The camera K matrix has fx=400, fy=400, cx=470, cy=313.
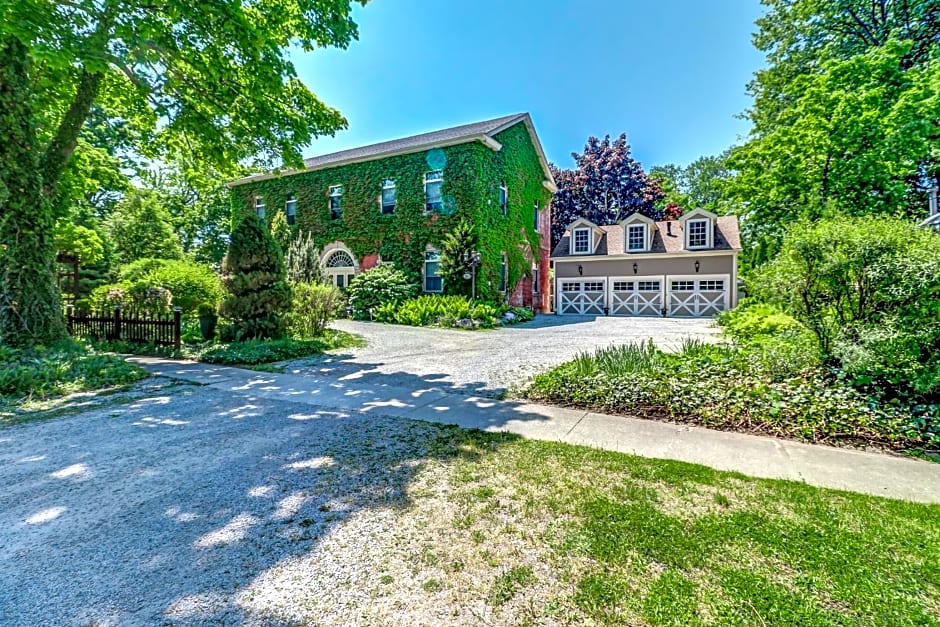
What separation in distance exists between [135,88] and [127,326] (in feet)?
19.1

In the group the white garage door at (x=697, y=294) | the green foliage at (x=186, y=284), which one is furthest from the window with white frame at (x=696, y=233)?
the green foliage at (x=186, y=284)

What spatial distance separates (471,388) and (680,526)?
3.77 m

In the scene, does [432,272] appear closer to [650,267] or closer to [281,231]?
[281,231]

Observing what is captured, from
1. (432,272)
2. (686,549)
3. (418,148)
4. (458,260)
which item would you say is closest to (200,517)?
(686,549)

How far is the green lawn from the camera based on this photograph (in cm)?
179

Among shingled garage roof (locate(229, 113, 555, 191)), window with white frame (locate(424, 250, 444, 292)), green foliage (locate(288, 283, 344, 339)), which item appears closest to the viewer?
green foliage (locate(288, 283, 344, 339))

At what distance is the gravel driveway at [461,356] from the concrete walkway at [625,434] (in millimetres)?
512

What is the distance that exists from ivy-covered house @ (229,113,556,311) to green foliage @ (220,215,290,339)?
7.31 metres

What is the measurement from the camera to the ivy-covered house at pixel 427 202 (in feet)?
54.2

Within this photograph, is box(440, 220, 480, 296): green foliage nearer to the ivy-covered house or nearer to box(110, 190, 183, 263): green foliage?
the ivy-covered house

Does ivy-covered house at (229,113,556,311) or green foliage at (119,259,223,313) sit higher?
ivy-covered house at (229,113,556,311)

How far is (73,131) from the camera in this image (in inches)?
314

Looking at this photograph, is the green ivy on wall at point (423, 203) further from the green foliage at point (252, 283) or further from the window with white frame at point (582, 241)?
the green foliage at point (252, 283)

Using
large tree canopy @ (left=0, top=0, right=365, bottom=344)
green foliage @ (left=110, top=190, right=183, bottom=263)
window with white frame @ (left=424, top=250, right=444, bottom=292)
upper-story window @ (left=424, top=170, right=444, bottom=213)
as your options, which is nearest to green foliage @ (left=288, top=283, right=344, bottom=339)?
large tree canopy @ (left=0, top=0, right=365, bottom=344)
